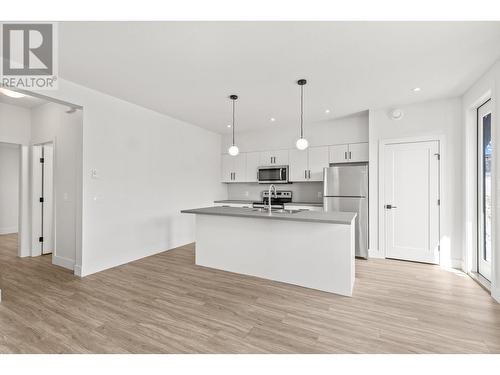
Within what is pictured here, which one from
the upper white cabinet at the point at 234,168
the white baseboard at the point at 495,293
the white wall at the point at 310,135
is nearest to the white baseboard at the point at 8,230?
the upper white cabinet at the point at 234,168

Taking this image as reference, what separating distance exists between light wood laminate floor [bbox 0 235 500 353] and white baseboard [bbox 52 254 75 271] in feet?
0.53

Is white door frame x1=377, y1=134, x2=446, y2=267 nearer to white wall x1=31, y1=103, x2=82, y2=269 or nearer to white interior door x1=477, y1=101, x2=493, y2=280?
white interior door x1=477, y1=101, x2=493, y2=280

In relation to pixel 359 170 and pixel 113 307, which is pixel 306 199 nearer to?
pixel 359 170

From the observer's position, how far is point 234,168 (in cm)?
598

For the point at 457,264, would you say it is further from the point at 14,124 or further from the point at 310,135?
the point at 14,124

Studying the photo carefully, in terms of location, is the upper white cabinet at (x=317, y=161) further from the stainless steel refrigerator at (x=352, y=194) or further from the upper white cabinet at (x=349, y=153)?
the stainless steel refrigerator at (x=352, y=194)

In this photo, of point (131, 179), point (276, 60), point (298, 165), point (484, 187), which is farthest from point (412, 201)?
point (131, 179)

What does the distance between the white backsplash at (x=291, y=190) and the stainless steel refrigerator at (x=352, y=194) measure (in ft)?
2.90

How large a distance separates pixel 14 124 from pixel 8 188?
322 cm

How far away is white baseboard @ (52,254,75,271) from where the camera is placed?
3604mm

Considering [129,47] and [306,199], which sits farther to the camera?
[306,199]

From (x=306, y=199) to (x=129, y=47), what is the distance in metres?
4.32

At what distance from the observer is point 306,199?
5.45 m
